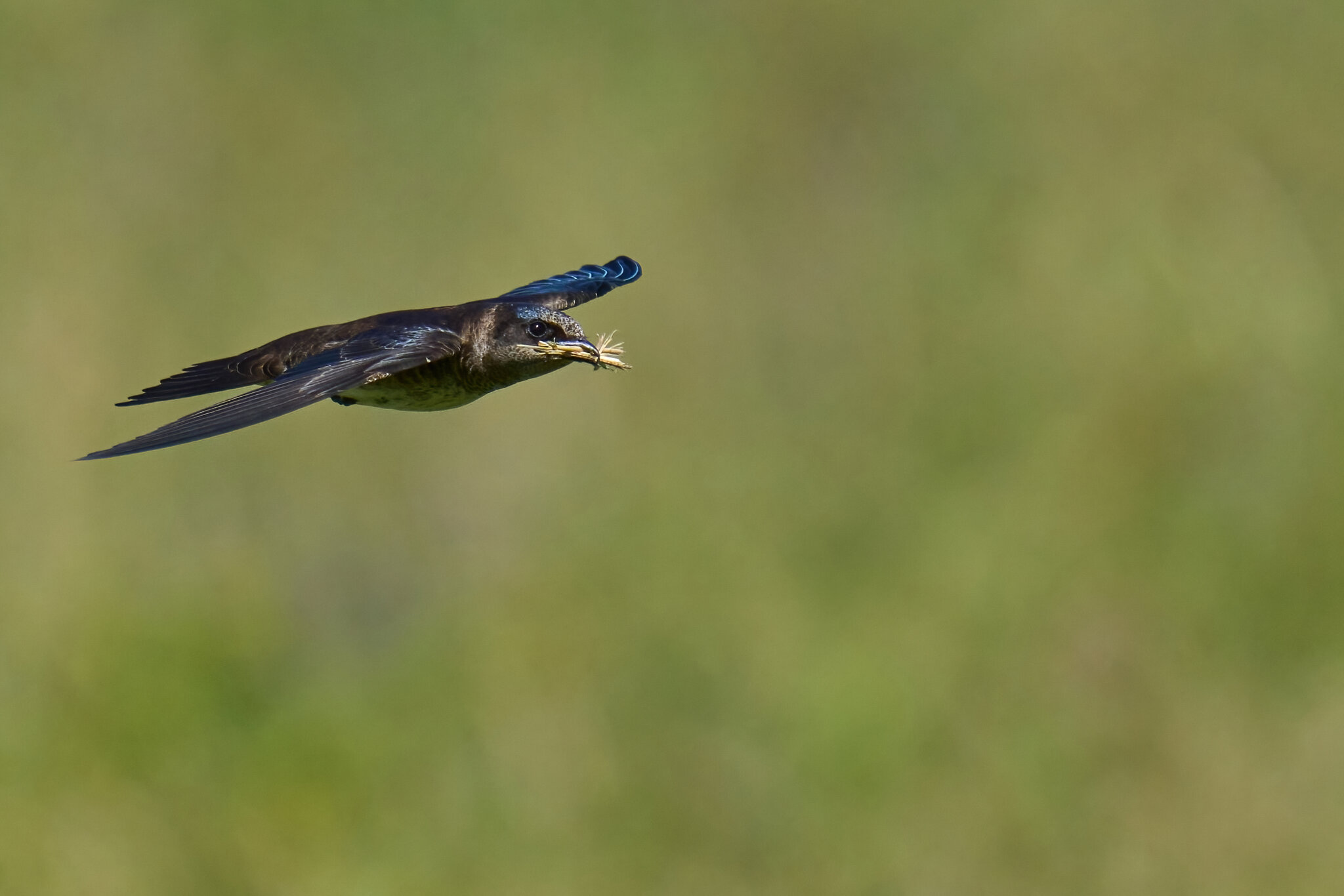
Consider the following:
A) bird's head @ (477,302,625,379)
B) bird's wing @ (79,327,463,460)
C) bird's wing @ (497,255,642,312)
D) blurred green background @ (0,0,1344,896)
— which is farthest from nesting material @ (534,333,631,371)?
blurred green background @ (0,0,1344,896)

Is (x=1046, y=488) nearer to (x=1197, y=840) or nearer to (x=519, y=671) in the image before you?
(x=1197, y=840)

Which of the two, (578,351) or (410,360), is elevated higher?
(578,351)

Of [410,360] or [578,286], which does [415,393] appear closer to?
[410,360]

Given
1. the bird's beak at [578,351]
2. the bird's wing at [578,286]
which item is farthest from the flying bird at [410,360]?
the bird's wing at [578,286]

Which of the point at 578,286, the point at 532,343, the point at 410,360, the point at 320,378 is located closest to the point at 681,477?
the point at 578,286

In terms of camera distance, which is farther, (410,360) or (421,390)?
(421,390)

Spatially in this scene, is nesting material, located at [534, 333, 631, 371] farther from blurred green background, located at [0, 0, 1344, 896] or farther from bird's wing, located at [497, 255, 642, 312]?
blurred green background, located at [0, 0, 1344, 896]
